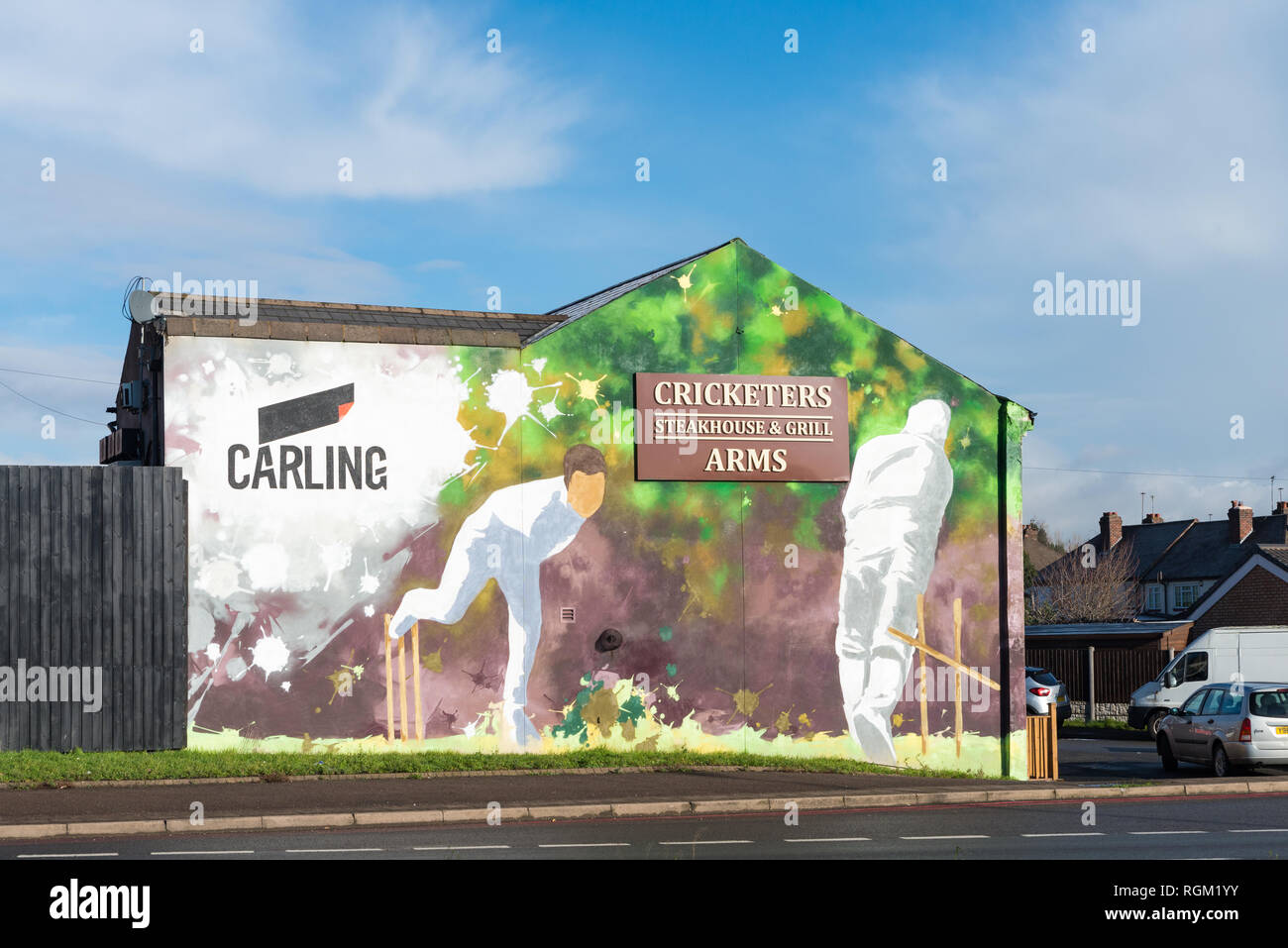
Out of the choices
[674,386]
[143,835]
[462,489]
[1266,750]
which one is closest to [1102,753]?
[1266,750]

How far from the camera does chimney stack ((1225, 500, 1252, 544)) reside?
2734 inches

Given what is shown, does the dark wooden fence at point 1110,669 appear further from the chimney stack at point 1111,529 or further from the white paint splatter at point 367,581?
the chimney stack at point 1111,529

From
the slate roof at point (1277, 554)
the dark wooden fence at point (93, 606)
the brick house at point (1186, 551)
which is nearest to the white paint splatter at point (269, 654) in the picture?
the dark wooden fence at point (93, 606)

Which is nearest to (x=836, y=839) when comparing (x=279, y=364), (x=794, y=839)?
(x=794, y=839)

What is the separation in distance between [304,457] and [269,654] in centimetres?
285

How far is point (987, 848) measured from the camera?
40.2ft

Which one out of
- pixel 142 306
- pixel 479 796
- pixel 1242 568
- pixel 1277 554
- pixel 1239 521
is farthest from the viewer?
pixel 1239 521

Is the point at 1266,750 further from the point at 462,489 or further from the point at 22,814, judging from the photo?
the point at 22,814

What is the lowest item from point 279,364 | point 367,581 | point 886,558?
point 367,581

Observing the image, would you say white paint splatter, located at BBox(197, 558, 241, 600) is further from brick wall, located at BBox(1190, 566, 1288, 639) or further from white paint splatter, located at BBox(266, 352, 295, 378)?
brick wall, located at BBox(1190, 566, 1288, 639)

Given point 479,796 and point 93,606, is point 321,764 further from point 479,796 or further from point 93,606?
point 93,606

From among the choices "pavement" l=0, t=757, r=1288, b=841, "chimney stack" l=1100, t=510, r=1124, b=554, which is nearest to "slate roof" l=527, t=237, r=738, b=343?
"pavement" l=0, t=757, r=1288, b=841

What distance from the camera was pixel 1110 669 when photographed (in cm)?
4200
